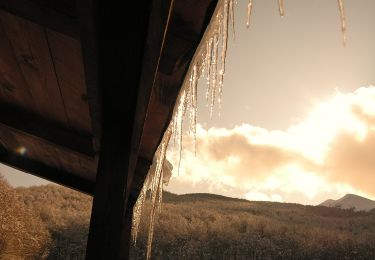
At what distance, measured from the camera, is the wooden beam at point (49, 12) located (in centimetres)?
166

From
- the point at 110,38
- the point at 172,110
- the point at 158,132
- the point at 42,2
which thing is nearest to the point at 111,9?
the point at 110,38

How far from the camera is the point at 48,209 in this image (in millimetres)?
21234

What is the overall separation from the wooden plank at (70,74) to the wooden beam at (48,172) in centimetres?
161

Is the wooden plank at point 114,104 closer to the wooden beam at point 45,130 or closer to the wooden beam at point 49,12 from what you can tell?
the wooden beam at point 49,12

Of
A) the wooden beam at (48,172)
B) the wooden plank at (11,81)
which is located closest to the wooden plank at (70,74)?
the wooden plank at (11,81)

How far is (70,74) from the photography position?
236 centimetres

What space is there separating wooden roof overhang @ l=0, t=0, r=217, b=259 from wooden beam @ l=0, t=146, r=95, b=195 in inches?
40.4

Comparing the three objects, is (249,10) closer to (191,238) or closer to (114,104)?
(114,104)

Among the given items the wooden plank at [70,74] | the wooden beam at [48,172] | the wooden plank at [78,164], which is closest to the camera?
the wooden plank at [70,74]

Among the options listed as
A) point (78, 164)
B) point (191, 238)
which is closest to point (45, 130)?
point (78, 164)

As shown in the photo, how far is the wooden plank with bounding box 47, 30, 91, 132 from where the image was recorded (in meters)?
2.03

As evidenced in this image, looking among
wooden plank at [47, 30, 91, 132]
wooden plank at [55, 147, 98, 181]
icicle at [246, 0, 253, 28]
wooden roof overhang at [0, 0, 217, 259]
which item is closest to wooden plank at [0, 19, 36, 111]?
wooden roof overhang at [0, 0, 217, 259]

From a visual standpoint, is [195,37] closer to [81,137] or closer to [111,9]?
[111,9]

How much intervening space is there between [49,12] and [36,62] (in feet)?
2.57
